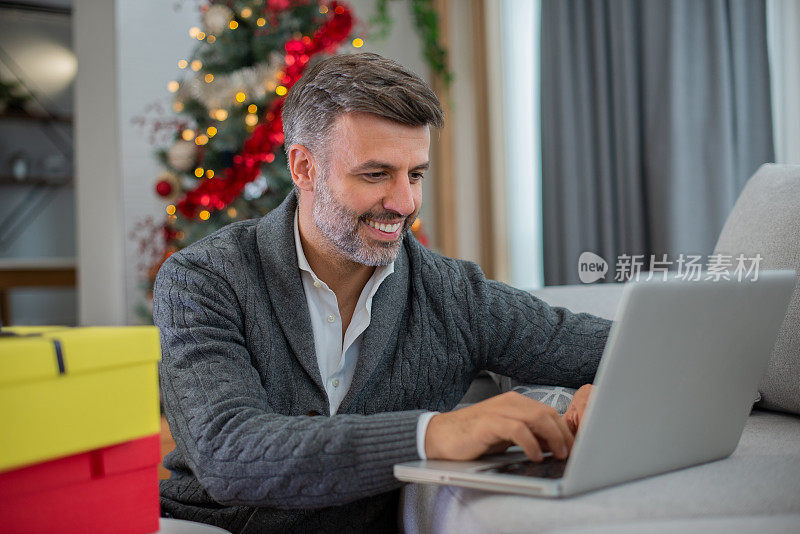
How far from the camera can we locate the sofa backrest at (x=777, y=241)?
1185 mm

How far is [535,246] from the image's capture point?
3570 millimetres

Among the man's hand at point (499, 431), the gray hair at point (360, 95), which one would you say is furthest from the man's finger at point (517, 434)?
the gray hair at point (360, 95)

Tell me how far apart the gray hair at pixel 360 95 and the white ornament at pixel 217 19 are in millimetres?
2060

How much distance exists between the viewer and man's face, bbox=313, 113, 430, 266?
121 cm

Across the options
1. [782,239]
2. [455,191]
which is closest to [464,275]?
[782,239]

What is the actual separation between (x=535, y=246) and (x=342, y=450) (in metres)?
2.82

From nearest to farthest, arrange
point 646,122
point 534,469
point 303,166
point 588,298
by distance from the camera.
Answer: point 534,469
point 303,166
point 588,298
point 646,122

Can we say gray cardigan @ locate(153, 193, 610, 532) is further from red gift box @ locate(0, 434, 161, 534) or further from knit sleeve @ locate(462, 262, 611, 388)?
red gift box @ locate(0, 434, 161, 534)

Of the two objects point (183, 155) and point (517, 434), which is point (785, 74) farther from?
point (183, 155)

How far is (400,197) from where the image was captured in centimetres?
122

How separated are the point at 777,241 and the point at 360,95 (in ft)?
2.37

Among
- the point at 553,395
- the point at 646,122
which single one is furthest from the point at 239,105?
the point at 553,395

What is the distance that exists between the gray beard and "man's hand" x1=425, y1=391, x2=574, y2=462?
45cm

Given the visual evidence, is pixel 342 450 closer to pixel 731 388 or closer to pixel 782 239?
pixel 731 388
